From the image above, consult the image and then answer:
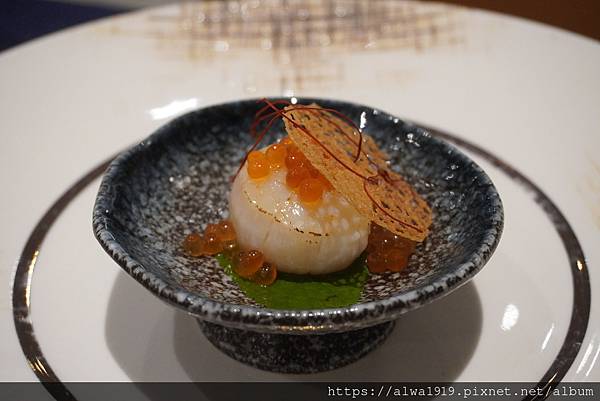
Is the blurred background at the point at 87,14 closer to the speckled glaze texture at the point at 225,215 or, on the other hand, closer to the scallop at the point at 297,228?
the speckled glaze texture at the point at 225,215

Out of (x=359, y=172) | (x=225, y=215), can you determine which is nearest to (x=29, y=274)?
(x=225, y=215)

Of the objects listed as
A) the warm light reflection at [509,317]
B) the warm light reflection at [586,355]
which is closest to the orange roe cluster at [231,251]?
the warm light reflection at [509,317]

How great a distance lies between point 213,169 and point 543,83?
5.20 ft

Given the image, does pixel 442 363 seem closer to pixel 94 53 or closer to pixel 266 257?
pixel 266 257

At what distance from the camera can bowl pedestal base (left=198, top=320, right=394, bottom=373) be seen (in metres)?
1.76

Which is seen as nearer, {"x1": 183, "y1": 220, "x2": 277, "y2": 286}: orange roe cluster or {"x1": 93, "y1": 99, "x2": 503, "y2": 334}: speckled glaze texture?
{"x1": 93, "y1": 99, "x2": 503, "y2": 334}: speckled glaze texture

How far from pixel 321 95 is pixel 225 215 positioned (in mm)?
1012

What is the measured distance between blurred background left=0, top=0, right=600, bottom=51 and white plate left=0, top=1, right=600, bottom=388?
1045 millimetres

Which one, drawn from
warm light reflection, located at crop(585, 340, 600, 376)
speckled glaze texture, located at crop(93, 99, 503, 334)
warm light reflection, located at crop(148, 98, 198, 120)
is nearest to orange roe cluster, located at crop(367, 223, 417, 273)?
speckled glaze texture, located at crop(93, 99, 503, 334)

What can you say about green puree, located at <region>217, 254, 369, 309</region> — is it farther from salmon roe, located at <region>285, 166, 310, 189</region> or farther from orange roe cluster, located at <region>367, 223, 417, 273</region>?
salmon roe, located at <region>285, 166, 310, 189</region>

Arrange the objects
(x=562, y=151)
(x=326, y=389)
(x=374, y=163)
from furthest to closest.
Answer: (x=562, y=151) → (x=374, y=163) → (x=326, y=389)

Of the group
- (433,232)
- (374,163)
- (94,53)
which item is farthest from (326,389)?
(94,53)

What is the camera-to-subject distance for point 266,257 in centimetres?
187

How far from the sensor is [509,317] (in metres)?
1.92
